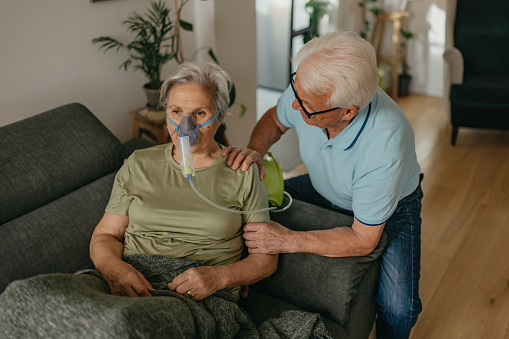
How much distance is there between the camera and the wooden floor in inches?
83.5

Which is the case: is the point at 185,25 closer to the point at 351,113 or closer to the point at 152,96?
the point at 152,96

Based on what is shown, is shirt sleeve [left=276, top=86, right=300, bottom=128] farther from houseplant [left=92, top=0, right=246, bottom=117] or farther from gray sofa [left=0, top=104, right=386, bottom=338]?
houseplant [left=92, top=0, right=246, bottom=117]

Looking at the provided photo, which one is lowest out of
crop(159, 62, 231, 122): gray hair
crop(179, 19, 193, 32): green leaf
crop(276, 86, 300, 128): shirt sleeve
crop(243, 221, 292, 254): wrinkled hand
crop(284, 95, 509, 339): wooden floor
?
crop(284, 95, 509, 339): wooden floor

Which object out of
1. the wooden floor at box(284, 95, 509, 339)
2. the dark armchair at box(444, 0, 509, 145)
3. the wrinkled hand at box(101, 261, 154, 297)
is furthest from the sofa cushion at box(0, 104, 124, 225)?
the dark armchair at box(444, 0, 509, 145)

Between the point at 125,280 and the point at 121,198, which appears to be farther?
the point at 121,198

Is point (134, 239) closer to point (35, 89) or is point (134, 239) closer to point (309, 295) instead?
point (309, 295)

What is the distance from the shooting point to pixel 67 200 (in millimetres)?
1748

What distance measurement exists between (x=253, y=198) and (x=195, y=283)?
0.35 meters

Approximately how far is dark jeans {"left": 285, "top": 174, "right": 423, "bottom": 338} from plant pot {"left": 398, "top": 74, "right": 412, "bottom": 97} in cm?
314

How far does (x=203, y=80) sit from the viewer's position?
60.3 inches

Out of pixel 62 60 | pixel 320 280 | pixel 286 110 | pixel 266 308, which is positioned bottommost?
pixel 266 308

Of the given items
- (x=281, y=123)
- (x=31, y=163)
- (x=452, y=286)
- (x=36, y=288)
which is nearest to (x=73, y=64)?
(x=31, y=163)

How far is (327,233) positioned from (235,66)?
191 cm

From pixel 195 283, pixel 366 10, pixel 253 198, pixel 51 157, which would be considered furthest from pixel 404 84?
pixel 195 283
